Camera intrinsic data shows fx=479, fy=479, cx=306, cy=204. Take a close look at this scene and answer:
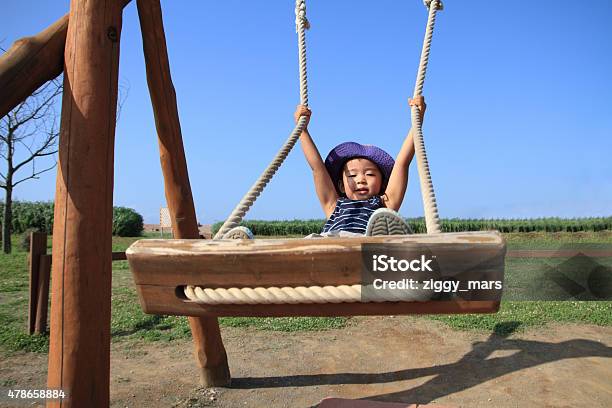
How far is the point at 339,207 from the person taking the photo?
10.00 ft

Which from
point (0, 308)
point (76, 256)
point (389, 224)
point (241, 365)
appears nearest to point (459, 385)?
point (241, 365)

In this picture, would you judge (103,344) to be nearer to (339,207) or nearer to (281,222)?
(339,207)

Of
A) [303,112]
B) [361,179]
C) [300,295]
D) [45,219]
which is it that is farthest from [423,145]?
[45,219]

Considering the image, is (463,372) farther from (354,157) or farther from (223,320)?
(223,320)

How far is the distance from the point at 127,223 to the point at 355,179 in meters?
16.4

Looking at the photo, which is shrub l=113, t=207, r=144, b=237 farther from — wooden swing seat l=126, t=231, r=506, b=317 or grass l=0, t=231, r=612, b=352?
wooden swing seat l=126, t=231, r=506, b=317

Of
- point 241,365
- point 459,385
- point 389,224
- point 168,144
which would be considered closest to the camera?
point 389,224

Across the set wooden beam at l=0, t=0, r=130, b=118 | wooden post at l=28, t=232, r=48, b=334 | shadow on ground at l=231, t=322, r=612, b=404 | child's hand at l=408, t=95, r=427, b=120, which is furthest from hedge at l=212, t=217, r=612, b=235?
wooden beam at l=0, t=0, r=130, b=118

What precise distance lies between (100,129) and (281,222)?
21335mm

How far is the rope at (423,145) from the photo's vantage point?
2.09 m

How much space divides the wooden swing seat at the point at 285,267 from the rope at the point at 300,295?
0.02m

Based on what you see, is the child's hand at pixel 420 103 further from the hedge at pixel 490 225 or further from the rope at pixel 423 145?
the hedge at pixel 490 225

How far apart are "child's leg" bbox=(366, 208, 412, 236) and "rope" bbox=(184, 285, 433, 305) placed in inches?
16.0

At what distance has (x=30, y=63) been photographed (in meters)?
2.18
